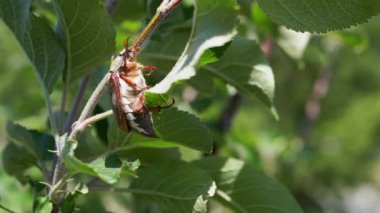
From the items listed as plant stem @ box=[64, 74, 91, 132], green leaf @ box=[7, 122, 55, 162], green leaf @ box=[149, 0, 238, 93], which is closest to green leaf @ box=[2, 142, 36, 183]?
green leaf @ box=[7, 122, 55, 162]

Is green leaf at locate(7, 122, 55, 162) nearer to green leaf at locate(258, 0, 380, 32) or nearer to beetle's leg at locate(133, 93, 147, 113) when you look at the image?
beetle's leg at locate(133, 93, 147, 113)

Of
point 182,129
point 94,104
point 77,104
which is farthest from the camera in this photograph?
point 77,104

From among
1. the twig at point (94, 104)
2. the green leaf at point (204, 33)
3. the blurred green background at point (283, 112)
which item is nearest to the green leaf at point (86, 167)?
the twig at point (94, 104)

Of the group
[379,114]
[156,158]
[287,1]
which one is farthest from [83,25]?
[379,114]

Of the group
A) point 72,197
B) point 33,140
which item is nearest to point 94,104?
point 72,197

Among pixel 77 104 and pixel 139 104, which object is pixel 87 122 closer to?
pixel 139 104

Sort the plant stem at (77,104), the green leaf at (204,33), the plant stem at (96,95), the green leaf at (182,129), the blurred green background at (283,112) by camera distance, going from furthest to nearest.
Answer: the blurred green background at (283,112), the plant stem at (77,104), the green leaf at (182,129), the plant stem at (96,95), the green leaf at (204,33)

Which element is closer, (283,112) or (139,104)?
(139,104)

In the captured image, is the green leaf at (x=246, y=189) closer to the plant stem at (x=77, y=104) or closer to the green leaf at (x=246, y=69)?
the green leaf at (x=246, y=69)
